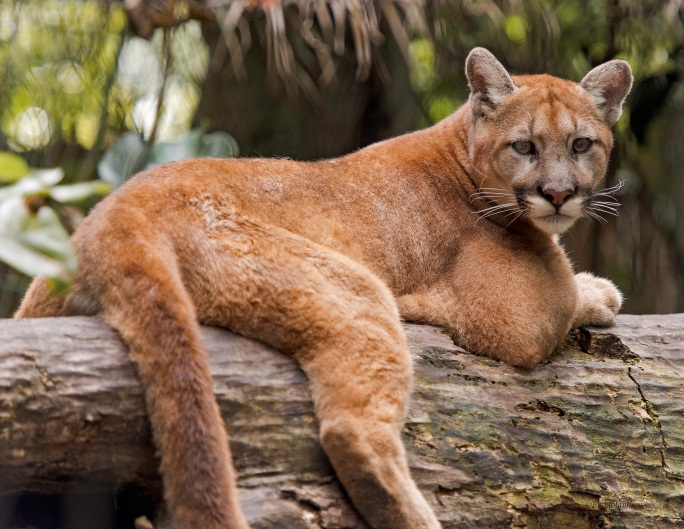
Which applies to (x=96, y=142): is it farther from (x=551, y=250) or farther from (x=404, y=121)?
(x=551, y=250)

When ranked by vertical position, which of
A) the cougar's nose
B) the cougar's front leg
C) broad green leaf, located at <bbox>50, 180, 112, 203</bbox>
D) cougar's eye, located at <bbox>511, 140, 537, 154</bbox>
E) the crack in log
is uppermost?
broad green leaf, located at <bbox>50, 180, 112, 203</bbox>

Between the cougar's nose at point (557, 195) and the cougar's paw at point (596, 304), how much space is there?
0.61 meters

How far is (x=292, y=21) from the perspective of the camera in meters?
7.69

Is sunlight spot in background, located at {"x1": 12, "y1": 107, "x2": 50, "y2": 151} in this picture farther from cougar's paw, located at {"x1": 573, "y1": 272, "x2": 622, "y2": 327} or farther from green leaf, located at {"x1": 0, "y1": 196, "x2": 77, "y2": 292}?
green leaf, located at {"x1": 0, "y1": 196, "x2": 77, "y2": 292}

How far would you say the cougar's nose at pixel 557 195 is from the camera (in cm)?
443

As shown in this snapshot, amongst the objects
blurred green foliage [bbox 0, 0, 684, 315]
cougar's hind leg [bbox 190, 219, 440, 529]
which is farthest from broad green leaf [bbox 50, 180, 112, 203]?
blurred green foliage [bbox 0, 0, 684, 315]

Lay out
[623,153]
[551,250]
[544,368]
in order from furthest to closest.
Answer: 1. [623,153]
2. [551,250]
3. [544,368]

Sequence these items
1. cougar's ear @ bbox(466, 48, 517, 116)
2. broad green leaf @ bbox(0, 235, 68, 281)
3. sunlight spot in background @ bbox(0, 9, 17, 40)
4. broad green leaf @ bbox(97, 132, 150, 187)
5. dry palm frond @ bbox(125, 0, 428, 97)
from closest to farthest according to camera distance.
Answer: broad green leaf @ bbox(0, 235, 68, 281), cougar's ear @ bbox(466, 48, 517, 116), broad green leaf @ bbox(97, 132, 150, 187), dry palm frond @ bbox(125, 0, 428, 97), sunlight spot in background @ bbox(0, 9, 17, 40)

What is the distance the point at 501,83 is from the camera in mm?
4828

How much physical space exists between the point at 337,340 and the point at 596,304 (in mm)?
2063

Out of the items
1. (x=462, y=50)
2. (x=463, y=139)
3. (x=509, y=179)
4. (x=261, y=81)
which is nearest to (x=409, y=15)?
(x=462, y=50)

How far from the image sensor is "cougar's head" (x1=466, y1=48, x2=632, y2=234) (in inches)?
177

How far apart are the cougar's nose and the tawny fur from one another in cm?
1

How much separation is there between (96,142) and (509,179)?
4.31 meters
